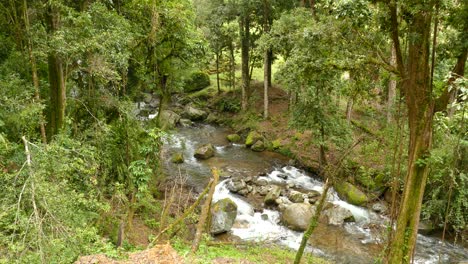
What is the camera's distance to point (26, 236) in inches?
211

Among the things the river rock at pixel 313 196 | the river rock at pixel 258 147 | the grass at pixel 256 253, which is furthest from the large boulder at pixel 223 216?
the river rock at pixel 258 147

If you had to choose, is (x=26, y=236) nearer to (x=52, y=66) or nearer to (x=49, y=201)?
(x=49, y=201)

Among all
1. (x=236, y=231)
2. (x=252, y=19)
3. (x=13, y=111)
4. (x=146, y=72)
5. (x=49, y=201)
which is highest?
(x=252, y=19)

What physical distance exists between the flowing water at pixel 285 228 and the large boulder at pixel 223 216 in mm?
380

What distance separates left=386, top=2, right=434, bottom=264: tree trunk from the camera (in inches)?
290

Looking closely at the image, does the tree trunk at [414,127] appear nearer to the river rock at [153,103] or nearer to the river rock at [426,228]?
the river rock at [426,228]

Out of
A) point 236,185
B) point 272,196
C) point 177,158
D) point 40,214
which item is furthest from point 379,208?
point 40,214

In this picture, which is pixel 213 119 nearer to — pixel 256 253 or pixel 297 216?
pixel 297 216

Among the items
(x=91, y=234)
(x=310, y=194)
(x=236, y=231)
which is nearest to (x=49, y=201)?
(x=91, y=234)

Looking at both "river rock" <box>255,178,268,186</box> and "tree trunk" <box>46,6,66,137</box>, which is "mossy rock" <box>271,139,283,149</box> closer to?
"river rock" <box>255,178,268,186</box>

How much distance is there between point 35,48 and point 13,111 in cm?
190

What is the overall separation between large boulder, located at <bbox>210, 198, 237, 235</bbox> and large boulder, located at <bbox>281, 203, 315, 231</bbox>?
2020 millimetres

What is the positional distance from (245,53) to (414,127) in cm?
1868

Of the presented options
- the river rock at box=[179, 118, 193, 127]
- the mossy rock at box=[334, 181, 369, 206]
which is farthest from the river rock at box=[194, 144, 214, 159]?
the mossy rock at box=[334, 181, 369, 206]
